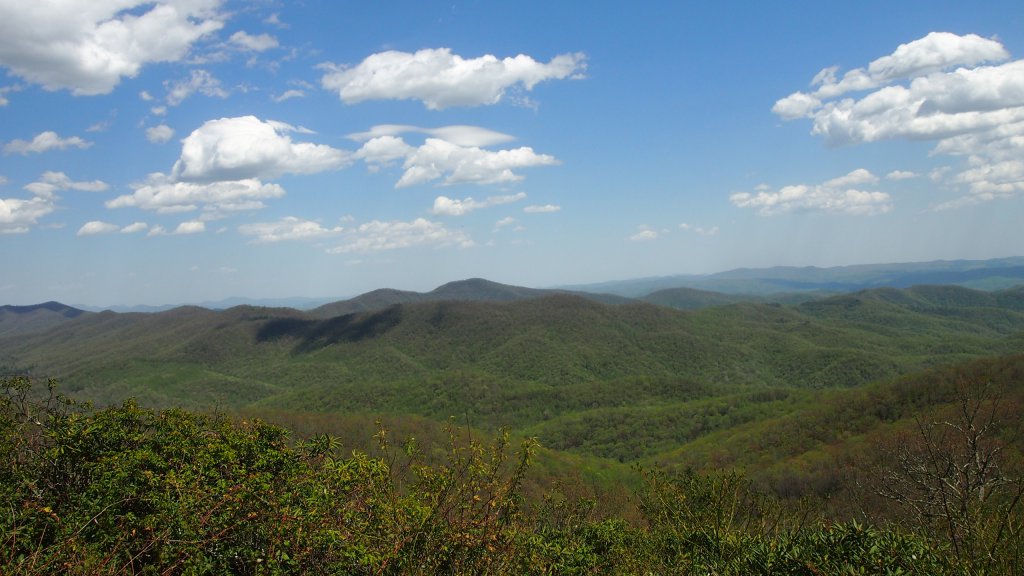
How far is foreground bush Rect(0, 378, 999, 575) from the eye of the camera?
9078 millimetres

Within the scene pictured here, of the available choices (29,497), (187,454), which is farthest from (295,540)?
(29,497)

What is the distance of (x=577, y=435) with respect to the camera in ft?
430

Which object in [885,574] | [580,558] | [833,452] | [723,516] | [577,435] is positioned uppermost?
[885,574]

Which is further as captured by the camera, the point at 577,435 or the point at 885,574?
the point at 577,435

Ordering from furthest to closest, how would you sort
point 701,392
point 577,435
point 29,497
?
point 701,392 → point 577,435 → point 29,497

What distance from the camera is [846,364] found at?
168 m

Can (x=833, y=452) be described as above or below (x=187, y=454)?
below

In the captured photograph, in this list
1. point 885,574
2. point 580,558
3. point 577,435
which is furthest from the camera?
point 577,435

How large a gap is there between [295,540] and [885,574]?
34.5 feet

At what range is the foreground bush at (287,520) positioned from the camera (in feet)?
29.8

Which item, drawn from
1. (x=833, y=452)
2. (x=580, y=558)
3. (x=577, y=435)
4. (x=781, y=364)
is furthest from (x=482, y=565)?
(x=781, y=364)

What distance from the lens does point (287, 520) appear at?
9.30m

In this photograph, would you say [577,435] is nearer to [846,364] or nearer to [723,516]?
[846,364]

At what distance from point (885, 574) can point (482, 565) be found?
7.08m
